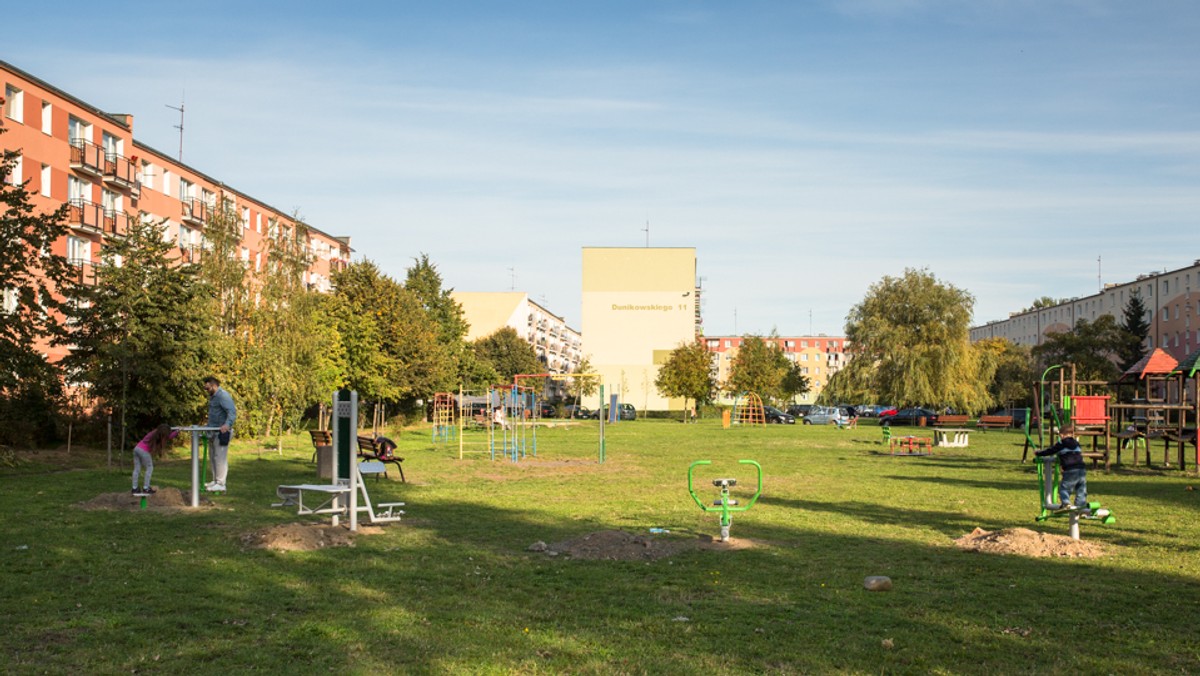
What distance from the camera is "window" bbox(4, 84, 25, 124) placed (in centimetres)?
4384

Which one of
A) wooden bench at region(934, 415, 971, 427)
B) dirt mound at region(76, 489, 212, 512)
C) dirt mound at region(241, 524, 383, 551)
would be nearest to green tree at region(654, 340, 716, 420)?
wooden bench at region(934, 415, 971, 427)

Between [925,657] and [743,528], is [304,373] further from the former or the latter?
[925,657]

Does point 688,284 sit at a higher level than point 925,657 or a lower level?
higher

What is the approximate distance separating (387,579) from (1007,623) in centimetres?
618

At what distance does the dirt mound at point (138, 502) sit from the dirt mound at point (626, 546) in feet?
23.5

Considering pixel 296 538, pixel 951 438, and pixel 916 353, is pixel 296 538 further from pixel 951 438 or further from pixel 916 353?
pixel 916 353

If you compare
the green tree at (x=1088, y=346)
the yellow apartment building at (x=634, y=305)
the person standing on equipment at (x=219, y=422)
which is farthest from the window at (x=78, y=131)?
the green tree at (x=1088, y=346)

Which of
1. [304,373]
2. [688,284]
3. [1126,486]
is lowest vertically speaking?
[1126,486]

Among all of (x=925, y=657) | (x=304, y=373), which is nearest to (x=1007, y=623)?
(x=925, y=657)

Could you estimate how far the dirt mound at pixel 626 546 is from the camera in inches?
500

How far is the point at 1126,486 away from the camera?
23641 mm

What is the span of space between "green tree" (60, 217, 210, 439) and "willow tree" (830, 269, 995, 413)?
191 feet

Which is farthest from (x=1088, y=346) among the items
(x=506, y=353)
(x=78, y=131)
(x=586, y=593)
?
(x=586, y=593)

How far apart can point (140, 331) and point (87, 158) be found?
27.6 m
